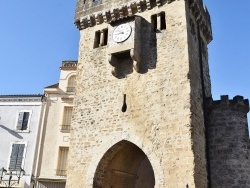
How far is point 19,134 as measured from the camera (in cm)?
1802

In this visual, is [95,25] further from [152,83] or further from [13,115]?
[13,115]

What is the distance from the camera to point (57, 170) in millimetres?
16719

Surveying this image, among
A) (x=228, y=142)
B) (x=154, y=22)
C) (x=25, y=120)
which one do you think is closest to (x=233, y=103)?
(x=228, y=142)

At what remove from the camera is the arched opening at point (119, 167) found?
1112cm

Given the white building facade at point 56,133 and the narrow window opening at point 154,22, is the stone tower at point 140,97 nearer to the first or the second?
the narrow window opening at point 154,22

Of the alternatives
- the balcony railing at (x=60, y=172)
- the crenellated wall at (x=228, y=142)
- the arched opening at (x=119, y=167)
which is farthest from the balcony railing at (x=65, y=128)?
the crenellated wall at (x=228, y=142)

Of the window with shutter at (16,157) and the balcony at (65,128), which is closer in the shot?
the window with shutter at (16,157)

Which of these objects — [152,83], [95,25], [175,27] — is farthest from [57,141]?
[175,27]

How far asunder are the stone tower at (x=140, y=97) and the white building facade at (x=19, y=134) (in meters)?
6.56

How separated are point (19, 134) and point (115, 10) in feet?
31.4

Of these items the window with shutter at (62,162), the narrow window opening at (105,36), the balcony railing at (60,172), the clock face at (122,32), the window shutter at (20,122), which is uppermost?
the narrow window opening at (105,36)

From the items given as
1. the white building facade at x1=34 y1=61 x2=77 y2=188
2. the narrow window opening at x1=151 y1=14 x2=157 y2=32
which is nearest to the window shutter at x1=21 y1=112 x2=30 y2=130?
the white building facade at x1=34 y1=61 x2=77 y2=188

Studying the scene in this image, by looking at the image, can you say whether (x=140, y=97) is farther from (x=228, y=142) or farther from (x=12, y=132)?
(x=12, y=132)

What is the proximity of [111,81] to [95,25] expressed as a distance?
2951 mm
